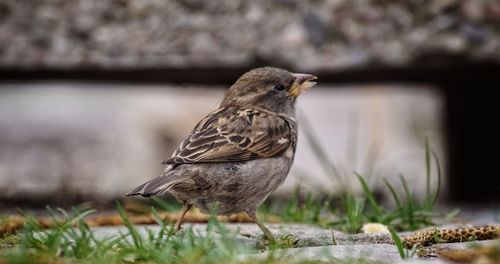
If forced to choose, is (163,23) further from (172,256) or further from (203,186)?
(172,256)

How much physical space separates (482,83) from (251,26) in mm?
2131

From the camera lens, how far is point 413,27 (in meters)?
6.47

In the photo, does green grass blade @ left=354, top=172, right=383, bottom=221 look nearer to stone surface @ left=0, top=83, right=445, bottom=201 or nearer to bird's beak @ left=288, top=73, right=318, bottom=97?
stone surface @ left=0, top=83, right=445, bottom=201

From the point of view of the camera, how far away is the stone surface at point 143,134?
7.27 m

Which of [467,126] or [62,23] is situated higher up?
[62,23]

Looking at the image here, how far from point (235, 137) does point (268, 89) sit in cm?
71

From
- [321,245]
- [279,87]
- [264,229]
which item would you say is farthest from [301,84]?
[321,245]

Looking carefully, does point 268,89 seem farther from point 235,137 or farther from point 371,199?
point 371,199

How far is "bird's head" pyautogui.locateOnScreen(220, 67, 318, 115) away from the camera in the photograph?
5.69m

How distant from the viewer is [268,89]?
5.70m

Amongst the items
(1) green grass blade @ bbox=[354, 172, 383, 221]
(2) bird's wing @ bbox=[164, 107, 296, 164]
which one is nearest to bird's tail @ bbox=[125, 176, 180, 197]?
(2) bird's wing @ bbox=[164, 107, 296, 164]

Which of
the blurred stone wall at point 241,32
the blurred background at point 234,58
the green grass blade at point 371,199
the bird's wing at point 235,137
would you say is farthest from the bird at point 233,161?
the blurred stone wall at point 241,32

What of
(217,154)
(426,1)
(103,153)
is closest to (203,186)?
(217,154)

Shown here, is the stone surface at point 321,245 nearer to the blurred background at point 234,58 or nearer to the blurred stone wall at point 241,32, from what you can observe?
the blurred background at point 234,58
